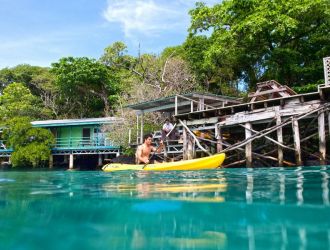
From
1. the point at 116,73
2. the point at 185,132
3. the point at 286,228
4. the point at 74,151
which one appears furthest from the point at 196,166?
the point at 116,73

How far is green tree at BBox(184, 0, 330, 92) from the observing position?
16.0 m

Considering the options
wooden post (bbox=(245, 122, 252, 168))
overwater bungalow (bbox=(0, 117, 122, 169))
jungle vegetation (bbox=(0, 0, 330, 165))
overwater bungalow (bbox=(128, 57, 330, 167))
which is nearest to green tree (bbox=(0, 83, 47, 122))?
jungle vegetation (bbox=(0, 0, 330, 165))

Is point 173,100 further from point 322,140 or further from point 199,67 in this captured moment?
point 322,140

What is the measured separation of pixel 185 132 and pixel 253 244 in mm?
13376

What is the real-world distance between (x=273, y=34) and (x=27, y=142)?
17.6 m

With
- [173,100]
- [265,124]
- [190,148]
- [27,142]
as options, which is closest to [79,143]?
[27,142]

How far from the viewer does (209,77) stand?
77.5 feet

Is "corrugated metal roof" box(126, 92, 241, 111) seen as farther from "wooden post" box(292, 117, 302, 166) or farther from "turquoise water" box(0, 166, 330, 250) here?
"turquoise water" box(0, 166, 330, 250)

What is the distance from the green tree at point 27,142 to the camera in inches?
927

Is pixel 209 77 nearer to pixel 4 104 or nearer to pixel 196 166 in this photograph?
pixel 196 166

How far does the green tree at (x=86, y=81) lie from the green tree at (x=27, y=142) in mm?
5127

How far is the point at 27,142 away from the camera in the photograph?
80.0ft

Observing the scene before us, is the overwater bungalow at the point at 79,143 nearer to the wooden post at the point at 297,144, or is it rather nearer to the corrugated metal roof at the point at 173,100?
the corrugated metal roof at the point at 173,100

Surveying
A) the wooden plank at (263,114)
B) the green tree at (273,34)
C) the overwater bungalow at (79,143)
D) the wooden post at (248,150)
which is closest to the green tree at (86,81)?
the overwater bungalow at (79,143)
